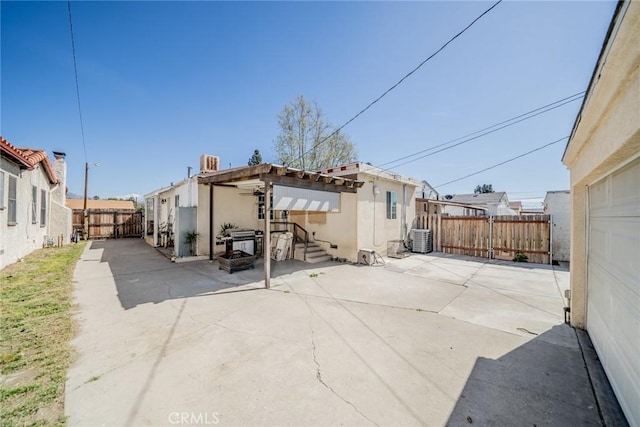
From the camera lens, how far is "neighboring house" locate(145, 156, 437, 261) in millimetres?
8320

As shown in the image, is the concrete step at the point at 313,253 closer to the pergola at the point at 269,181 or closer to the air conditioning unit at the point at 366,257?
the air conditioning unit at the point at 366,257

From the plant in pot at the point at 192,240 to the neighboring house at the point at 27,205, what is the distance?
4.41 meters

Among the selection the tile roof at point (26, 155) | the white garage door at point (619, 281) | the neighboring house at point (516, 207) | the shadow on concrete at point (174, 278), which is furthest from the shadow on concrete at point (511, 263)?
the neighboring house at point (516, 207)

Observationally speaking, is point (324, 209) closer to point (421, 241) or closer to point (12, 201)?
point (421, 241)

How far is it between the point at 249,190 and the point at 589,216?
9.61 metres

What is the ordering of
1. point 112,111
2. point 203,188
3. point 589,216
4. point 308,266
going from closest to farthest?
point 589,216 < point 308,266 < point 203,188 < point 112,111

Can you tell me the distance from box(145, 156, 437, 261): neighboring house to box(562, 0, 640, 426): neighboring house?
554cm

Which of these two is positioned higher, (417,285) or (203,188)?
(203,188)

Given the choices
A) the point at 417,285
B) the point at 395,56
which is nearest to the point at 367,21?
the point at 395,56

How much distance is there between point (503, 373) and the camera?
2662 millimetres

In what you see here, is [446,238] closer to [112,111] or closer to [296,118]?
[296,118]

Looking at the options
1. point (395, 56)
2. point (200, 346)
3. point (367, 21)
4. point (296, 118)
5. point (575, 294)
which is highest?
point (296, 118)

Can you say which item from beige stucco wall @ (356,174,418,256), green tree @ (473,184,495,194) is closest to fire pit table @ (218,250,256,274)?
beige stucco wall @ (356,174,418,256)

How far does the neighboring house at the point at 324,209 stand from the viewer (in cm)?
832
